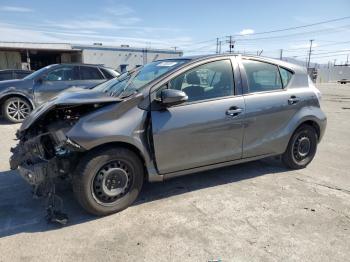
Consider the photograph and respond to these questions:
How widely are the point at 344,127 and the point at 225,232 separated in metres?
7.04

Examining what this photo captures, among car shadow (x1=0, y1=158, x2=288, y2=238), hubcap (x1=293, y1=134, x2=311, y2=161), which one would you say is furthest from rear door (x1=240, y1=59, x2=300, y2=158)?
car shadow (x1=0, y1=158, x2=288, y2=238)

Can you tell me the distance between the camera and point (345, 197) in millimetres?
4121

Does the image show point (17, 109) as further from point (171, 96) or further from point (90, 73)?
point (171, 96)

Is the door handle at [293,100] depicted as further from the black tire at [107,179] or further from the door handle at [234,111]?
the black tire at [107,179]

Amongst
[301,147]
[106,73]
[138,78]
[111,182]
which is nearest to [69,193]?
[111,182]

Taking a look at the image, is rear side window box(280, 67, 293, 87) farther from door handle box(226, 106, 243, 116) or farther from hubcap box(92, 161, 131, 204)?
hubcap box(92, 161, 131, 204)

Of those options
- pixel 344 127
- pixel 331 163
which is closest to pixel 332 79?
pixel 344 127

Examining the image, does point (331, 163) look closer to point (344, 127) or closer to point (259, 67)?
point (259, 67)

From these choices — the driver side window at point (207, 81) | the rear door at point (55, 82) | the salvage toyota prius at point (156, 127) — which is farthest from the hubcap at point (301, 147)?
the rear door at point (55, 82)

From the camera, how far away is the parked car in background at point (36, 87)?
8.89 m

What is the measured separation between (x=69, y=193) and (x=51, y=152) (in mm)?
779

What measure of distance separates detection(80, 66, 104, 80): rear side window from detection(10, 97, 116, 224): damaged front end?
607 centimetres

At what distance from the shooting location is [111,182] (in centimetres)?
356

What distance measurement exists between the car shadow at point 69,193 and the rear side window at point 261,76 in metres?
1.30
